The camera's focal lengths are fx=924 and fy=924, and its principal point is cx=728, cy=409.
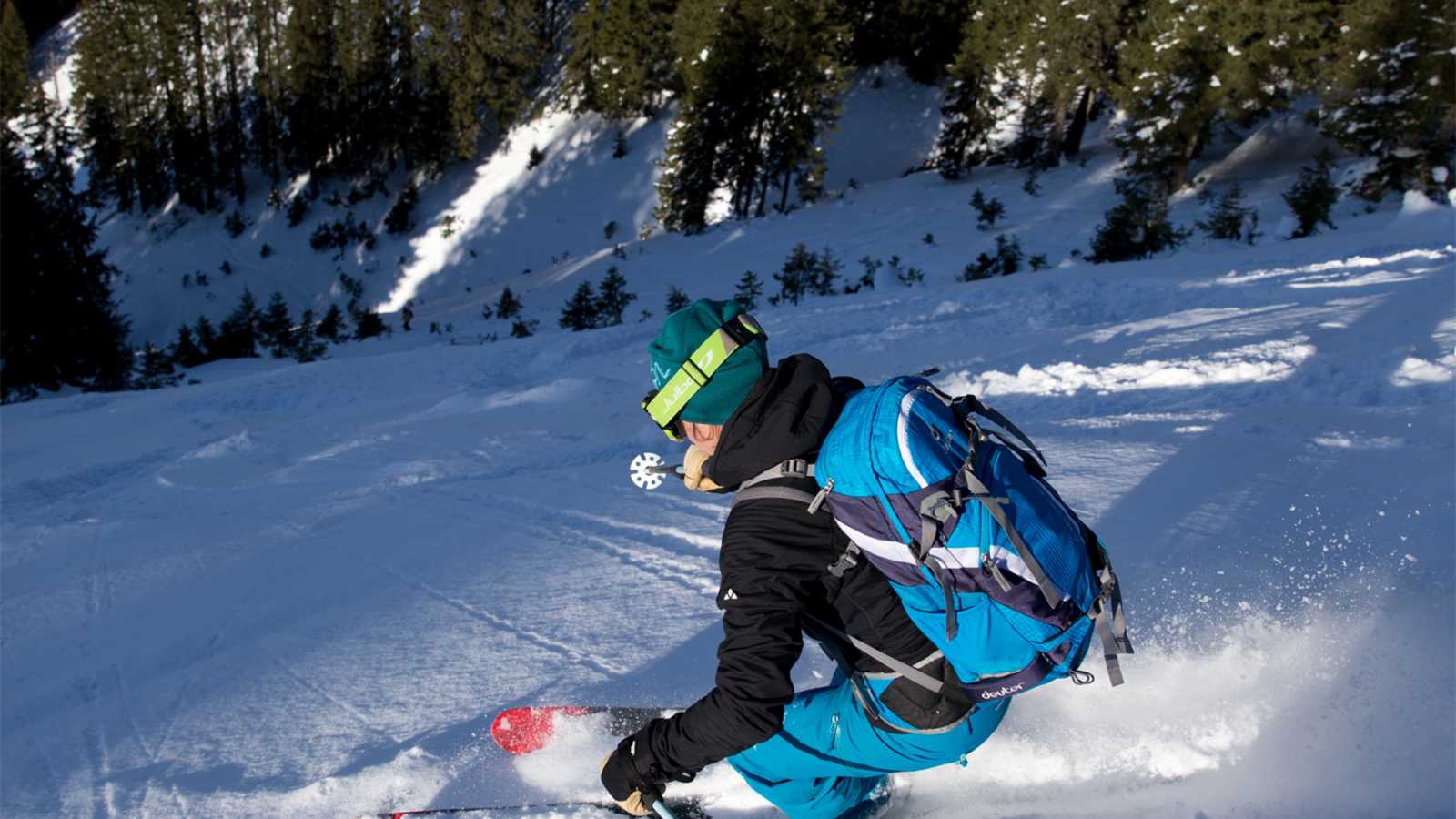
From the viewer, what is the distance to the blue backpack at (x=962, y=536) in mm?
1688

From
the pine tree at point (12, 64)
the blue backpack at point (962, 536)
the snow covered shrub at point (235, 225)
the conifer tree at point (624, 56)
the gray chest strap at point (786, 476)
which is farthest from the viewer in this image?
the snow covered shrub at point (235, 225)

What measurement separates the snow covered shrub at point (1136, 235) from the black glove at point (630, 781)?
44.6 ft

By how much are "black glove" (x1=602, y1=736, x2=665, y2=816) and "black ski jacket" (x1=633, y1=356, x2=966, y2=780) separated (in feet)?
0.71

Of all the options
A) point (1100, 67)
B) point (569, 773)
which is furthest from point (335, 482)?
point (1100, 67)

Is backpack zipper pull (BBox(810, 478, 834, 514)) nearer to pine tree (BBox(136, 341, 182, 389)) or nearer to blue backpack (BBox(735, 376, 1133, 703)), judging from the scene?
blue backpack (BBox(735, 376, 1133, 703))

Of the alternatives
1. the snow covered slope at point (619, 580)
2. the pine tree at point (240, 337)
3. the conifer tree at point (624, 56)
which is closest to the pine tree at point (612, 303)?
the pine tree at point (240, 337)

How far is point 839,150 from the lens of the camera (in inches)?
1330

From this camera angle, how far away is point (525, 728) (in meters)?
2.88

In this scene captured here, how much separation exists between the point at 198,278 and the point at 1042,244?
100ft

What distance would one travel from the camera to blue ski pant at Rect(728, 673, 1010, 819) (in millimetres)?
2105

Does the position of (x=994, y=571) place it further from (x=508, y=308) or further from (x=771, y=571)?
(x=508, y=308)

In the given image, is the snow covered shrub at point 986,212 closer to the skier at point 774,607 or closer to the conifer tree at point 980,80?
the conifer tree at point 980,80

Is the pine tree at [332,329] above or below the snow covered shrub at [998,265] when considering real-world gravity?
below

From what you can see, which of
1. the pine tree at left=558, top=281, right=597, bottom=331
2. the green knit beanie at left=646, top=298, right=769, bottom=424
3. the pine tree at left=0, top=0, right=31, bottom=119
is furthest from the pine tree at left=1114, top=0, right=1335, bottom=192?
the pine tree at left=0, top=0, right=31, bottom=119
